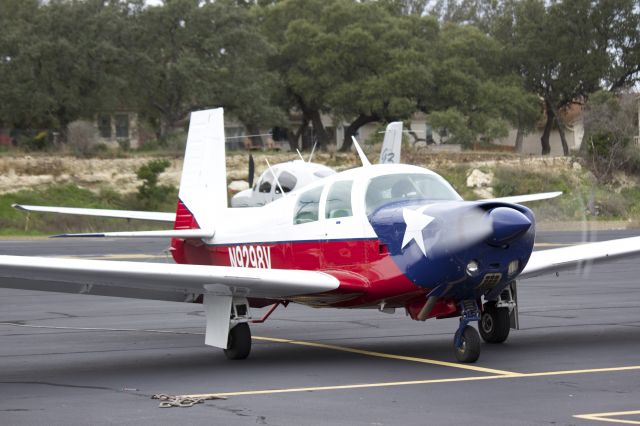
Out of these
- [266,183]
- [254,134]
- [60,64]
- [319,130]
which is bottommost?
[266,183]

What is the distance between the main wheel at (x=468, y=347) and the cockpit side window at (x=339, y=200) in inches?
78.2

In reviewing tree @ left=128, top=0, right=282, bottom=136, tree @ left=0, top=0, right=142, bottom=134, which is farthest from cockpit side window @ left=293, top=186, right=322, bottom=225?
tree @ left=128, top=0, right=282, bottom=136

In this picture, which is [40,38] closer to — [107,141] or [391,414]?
[107,141]

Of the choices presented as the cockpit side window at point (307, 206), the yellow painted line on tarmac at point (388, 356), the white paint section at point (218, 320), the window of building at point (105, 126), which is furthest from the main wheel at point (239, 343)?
the window of building at point (105, 126)

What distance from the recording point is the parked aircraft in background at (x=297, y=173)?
3434cm

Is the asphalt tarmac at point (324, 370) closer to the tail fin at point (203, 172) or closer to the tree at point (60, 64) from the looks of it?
the tail fin at point (203, 172)

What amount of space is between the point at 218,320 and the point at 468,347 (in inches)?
115

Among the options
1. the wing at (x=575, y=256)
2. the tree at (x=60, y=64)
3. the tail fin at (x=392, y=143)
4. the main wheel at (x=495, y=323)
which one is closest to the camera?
the main wheel at (x=495, y=323)

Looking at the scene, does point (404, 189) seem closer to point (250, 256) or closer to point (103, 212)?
point (250, 256)

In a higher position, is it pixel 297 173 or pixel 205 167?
pixel 205 167

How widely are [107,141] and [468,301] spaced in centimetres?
6390

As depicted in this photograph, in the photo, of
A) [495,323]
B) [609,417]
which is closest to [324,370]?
[495,323]

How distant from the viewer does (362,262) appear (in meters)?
12.5

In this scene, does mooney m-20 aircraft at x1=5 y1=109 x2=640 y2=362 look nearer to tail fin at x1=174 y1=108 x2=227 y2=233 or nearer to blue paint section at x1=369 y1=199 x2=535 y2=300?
blue paint section at x1=369 y1=199 x2=535 y2=300
